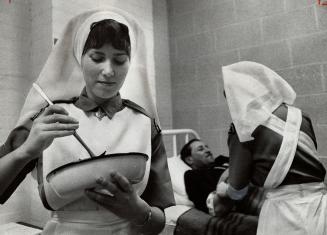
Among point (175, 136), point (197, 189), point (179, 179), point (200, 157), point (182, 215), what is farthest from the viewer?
point (175, 136)

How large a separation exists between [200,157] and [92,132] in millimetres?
1695

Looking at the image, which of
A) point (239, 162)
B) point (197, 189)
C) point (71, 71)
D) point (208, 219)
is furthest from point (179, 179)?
point (71, 71)

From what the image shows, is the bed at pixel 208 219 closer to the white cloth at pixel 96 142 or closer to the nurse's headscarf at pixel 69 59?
the white cloth at pixel 96 142

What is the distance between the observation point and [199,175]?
1856 millimetres

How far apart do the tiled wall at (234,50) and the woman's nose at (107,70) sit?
Result: 1910mm

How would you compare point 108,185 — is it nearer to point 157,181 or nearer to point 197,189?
point 157,181

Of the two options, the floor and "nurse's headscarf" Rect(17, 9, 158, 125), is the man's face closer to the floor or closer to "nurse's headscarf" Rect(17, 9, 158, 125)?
the floor

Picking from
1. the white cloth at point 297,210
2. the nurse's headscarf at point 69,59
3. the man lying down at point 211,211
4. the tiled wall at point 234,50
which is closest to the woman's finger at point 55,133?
the nurse's headscarf at point 69,59

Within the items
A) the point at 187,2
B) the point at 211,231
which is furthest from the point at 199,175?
the point at 187,2

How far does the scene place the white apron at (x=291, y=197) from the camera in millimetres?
1096

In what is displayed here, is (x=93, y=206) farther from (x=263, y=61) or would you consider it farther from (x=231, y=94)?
(x=263, y=61)

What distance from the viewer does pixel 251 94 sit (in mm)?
1164

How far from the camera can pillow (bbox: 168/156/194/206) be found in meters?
1.80

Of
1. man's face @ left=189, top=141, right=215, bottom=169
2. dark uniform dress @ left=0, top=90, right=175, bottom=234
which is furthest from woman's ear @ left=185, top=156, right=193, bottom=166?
dark uniform dress @ left=0, top=90, right=175, bottom=234
